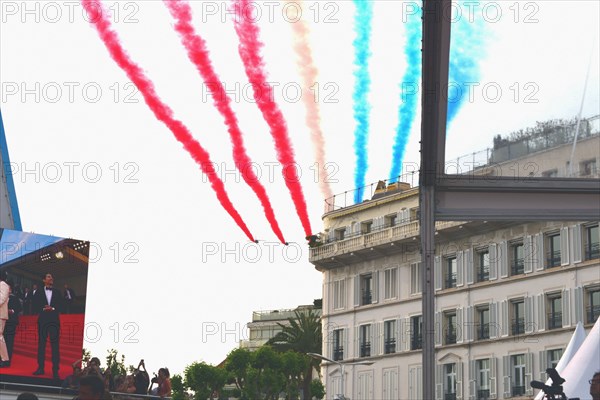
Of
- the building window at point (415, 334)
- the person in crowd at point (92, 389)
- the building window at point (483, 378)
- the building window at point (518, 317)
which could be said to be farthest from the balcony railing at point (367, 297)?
the person in crowd at point (92, 389)

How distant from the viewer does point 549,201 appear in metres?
14.6

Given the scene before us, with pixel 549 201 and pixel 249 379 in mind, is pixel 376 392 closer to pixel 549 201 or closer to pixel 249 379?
pixel 249 379

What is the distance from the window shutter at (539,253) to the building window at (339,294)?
1621cm

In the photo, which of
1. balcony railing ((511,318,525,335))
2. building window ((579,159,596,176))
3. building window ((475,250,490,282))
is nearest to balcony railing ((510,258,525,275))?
building window ((475,250,490,282))

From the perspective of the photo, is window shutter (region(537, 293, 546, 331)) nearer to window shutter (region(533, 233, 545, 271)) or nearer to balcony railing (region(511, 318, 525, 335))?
balcony railing (region(511, 318, 525, 335))

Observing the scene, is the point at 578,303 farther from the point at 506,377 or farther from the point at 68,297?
the point at 68,297

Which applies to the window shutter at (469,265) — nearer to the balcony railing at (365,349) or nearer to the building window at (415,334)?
the building window at (415,334)

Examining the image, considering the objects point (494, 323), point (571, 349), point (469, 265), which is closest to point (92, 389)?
point (571, 349)

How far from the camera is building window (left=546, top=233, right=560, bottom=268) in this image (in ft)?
181

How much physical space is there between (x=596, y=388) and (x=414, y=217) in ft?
172

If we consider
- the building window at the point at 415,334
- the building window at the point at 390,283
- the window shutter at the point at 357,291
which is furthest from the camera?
the window shutter at the point at 357,291

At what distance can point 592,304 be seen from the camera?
52.7 metres

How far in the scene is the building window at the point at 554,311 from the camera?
5447 cm

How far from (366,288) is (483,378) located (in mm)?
12337
